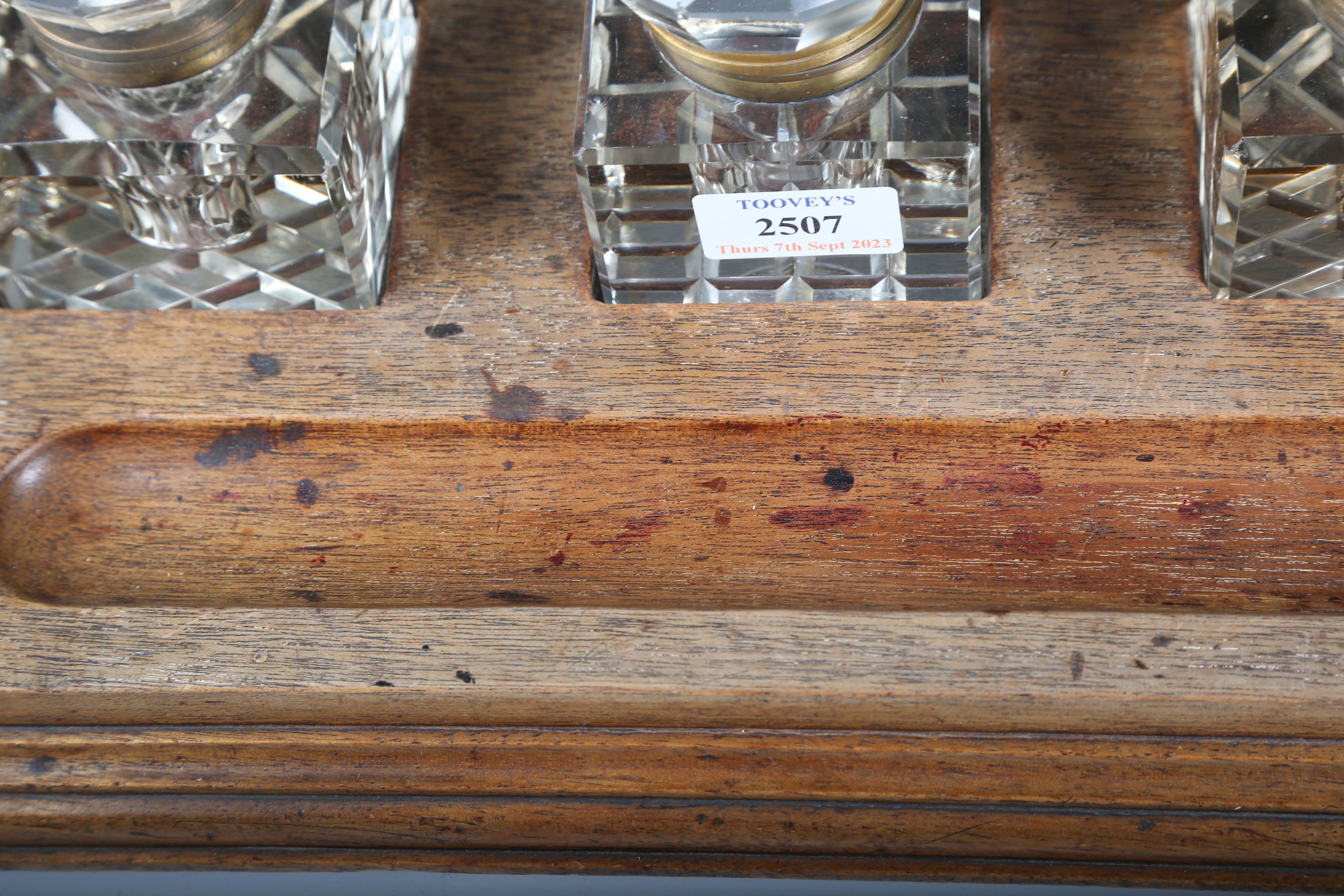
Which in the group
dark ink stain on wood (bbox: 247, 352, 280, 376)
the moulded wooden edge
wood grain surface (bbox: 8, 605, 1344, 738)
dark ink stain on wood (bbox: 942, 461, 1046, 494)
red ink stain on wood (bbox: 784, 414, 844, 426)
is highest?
dark ink stain on wood (bbox: 247, 352, 280, 376)

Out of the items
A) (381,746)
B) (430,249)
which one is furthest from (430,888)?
(430,249)

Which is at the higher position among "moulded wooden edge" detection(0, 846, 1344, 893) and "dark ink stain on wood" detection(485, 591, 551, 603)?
"dark ink stain on wood" detection(485, 591, 551, 603)

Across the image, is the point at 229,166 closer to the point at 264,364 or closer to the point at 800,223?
the point at 264,364

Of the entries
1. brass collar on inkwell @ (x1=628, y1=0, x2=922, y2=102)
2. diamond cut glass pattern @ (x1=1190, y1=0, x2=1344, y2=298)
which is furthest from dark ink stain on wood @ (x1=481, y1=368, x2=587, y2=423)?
diamond cut glass pattern @ (x1=1190, y1=0, x2=1344, y2=298)

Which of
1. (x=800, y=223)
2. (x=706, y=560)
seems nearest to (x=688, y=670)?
(x=706, y=560)

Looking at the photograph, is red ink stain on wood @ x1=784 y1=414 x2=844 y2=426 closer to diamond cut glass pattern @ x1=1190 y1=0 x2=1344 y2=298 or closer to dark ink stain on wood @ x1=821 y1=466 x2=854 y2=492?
dark ink stain on wood @ x1=821 y1=466 x2=854 y2=492

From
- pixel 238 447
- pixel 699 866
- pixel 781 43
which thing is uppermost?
pixel 781 43

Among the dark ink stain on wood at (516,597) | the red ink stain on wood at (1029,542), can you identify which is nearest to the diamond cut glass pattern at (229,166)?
the dark ink stain on wood at (516,597)
